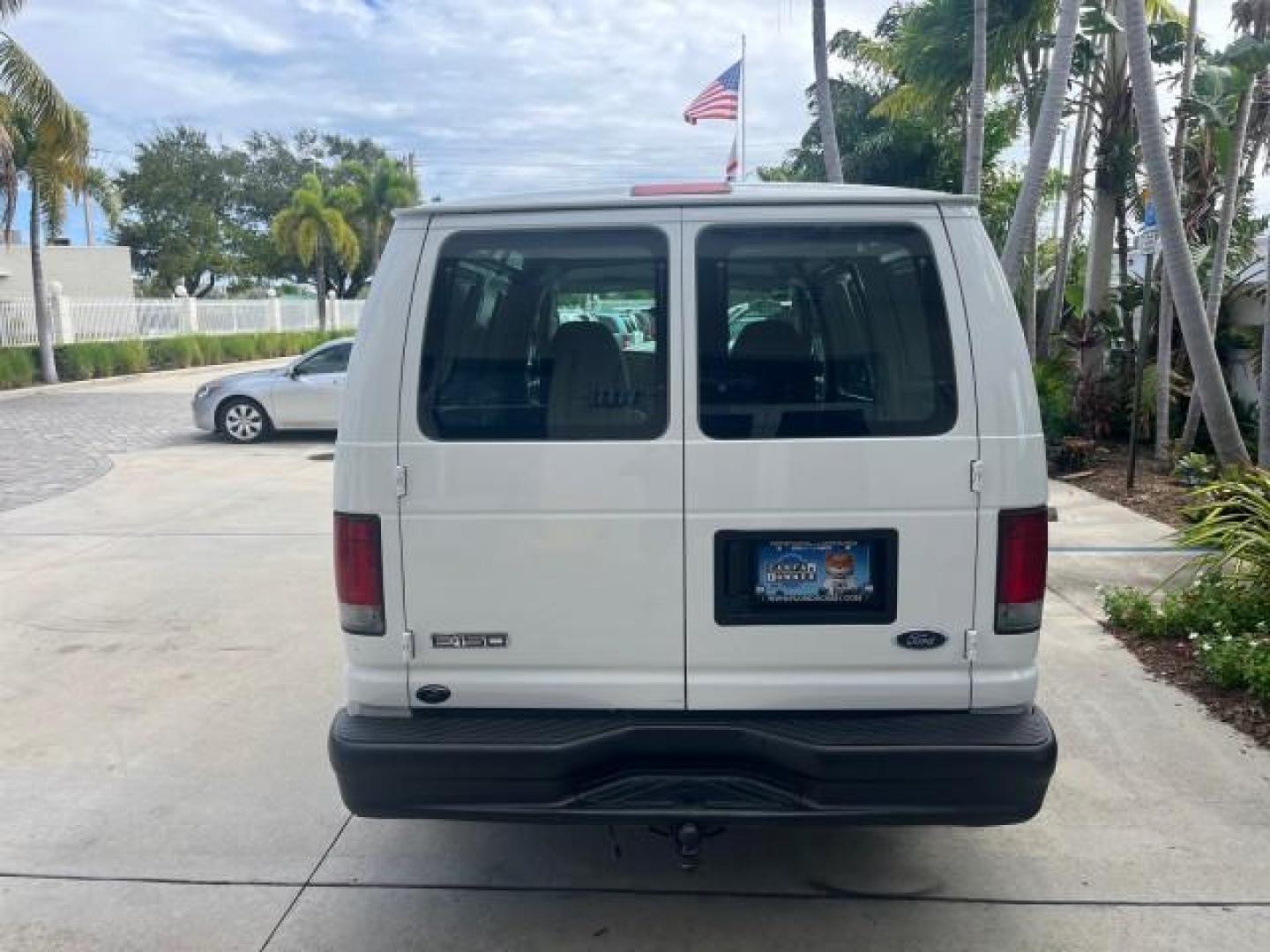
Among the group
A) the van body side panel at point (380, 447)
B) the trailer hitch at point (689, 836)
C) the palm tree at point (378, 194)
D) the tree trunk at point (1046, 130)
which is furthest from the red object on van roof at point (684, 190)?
the palm tree at point (378, 194)

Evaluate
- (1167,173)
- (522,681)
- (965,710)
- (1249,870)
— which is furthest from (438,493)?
(1167,173)

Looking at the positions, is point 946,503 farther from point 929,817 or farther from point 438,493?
point 438,493

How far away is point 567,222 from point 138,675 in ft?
12.8

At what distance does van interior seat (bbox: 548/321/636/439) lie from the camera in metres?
3.15

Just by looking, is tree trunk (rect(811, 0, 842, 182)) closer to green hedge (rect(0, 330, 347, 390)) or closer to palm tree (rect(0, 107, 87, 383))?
palm tree (rect(0, 107, 87, 383))

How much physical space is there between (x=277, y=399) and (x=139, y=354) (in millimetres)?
13905

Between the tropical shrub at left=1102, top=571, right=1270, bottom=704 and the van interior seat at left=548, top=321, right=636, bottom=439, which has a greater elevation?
the van interior seat at left=548, top=321, right=636, bottom=439

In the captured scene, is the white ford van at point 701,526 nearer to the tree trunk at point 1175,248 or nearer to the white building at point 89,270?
the tree trunk at point 1175,248

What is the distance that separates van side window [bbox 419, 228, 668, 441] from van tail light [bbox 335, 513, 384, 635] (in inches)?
13.4

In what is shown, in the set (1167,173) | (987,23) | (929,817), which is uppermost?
(987,23)

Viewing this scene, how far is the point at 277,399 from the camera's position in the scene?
1468 cm

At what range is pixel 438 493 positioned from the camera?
312 cm

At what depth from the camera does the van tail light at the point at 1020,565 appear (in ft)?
10.1

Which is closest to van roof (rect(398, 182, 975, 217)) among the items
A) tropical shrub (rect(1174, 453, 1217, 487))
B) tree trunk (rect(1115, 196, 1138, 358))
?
tropical shrub (rect(1174, 453, 1217, 487))
